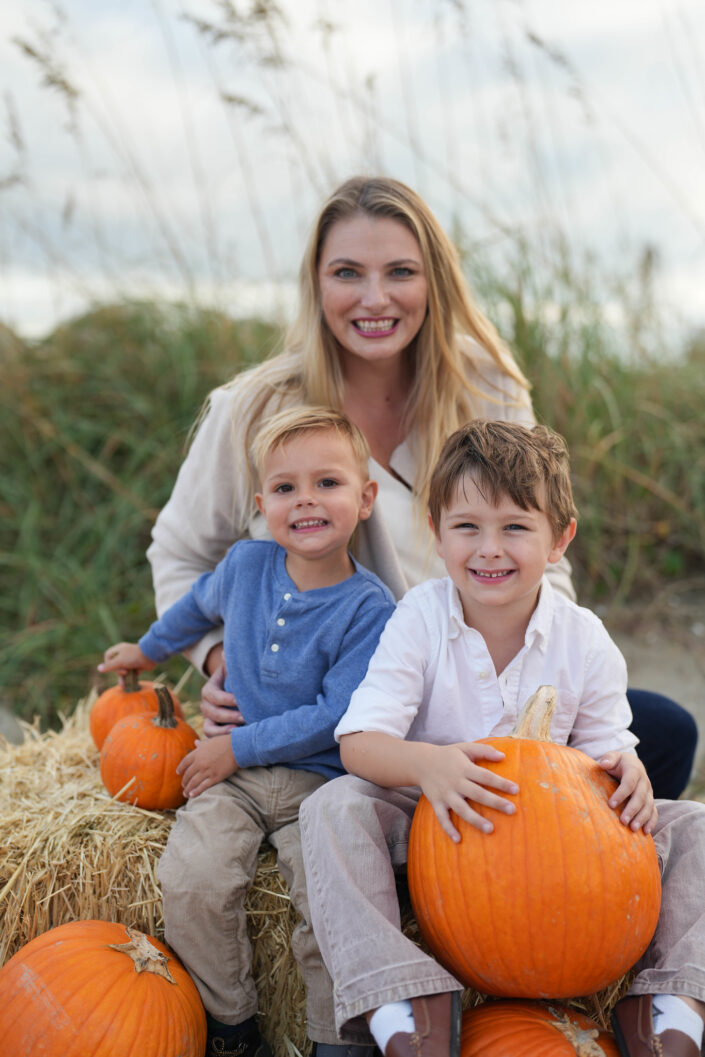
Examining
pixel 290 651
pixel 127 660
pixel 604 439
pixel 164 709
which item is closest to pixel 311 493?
pixel 290 651

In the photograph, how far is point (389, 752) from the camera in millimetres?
1849

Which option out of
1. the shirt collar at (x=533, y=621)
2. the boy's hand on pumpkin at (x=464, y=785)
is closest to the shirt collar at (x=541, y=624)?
the shirt collar at (x=533, y=621)

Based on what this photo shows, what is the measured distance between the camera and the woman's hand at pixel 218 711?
7.73 ft

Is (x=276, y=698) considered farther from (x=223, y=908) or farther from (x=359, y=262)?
(x=359, y=262)

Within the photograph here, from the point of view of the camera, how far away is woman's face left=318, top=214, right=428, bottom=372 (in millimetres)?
2598

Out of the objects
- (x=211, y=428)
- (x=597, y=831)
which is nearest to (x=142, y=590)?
(x=211, y=428)

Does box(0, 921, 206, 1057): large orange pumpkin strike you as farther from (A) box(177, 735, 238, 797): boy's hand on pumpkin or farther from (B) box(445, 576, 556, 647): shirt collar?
(B) box(445, 576, 556, 647): shirt collar

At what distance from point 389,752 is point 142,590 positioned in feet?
9.21

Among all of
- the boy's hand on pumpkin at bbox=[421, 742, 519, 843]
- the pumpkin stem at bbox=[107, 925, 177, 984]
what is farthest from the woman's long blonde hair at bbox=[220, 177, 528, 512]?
the pumpkin stem at bbox=[107, 925, 177, 984]

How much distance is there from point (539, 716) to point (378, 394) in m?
1.34

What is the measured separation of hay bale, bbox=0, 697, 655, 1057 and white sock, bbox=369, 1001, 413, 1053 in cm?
31

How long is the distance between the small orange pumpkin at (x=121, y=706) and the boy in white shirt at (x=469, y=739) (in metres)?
0.87

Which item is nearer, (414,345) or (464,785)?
(464,785)

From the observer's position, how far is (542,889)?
1629 millimetres
